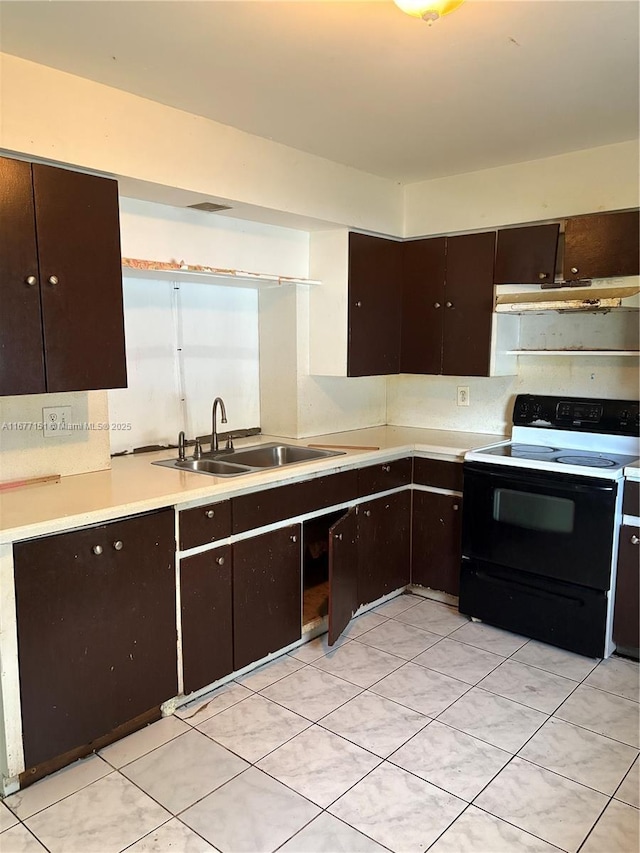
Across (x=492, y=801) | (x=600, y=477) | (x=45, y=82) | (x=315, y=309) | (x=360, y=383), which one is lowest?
(x=492, y=801)

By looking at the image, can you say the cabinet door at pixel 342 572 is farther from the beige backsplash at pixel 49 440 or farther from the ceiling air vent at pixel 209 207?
the ceiling air vent at pixel 209 207

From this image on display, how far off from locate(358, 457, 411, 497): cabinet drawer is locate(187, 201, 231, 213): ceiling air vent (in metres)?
1.36

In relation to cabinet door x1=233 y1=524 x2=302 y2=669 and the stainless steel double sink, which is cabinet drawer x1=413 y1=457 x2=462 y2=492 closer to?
the stainless steel double sink

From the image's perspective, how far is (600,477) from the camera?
2.67 metres

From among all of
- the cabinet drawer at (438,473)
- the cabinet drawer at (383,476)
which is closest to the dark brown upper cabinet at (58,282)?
the cabinet drawer at (383,476)

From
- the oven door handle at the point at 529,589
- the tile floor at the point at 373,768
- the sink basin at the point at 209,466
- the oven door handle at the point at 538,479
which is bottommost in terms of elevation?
the tile floor at the point at 373,768

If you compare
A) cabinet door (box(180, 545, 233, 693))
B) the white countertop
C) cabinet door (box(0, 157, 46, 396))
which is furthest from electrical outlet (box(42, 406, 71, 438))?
cabinet door (box(180, 545, 233, 693))

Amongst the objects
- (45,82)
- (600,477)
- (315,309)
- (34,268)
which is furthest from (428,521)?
(45,82)

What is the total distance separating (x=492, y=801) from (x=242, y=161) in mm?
2539

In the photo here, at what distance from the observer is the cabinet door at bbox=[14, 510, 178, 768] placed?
191cm

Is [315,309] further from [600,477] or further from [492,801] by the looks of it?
[492,801]

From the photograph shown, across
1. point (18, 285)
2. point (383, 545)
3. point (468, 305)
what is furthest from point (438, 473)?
point (18, 285)

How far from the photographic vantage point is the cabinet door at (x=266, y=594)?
253 cm

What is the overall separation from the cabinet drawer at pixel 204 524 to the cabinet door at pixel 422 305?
163 centimetres
